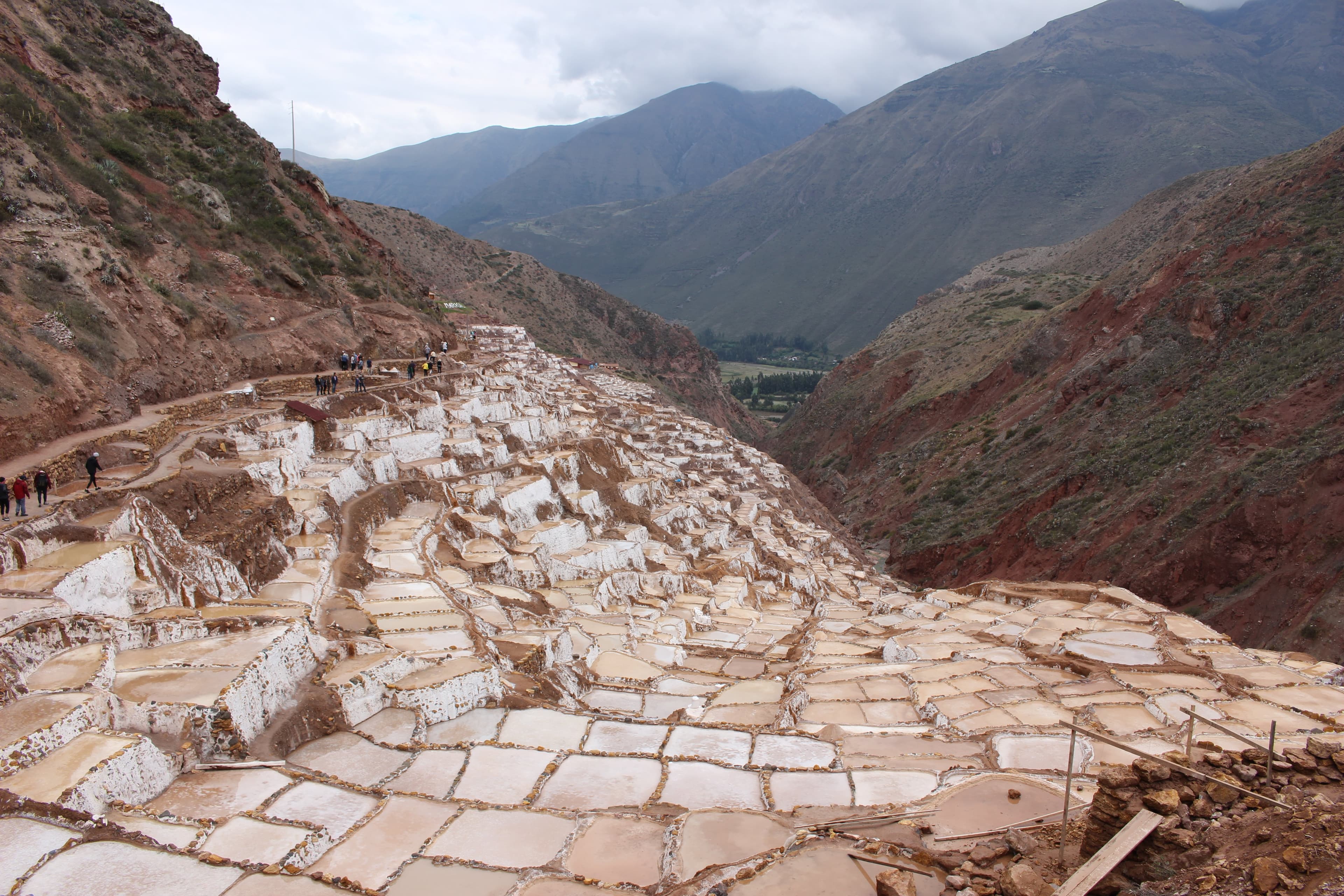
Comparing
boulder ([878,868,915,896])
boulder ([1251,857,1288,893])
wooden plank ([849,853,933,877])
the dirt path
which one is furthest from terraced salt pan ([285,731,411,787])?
boulder ([1251,857,1288,893])

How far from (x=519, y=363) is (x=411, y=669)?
112 ft

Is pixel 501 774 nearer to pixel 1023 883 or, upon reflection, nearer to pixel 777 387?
pixel 1023 883

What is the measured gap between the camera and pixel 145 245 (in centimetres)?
2308

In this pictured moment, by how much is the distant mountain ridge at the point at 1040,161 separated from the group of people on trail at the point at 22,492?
12817 cm

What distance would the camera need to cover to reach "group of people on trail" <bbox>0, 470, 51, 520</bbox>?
10750mm

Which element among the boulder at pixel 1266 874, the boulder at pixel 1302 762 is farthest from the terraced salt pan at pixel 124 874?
the boulder at pixel 1302 762

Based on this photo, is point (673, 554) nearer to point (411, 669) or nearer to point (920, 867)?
point (411, 669)

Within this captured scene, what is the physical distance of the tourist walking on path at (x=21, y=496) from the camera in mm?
10719

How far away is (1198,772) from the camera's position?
606 cm

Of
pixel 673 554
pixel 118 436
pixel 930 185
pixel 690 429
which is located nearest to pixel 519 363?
pixel 690 429

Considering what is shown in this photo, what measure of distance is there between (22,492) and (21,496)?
0.06 m

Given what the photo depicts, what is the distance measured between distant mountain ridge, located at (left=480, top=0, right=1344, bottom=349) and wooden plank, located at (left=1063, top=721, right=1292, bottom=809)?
427 feet

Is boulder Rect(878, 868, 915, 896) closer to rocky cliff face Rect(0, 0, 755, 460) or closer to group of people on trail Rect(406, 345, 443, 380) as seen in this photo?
rocky cliff face Rect(0, 0, 755, 460)

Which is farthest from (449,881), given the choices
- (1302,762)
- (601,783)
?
(1302,762)
